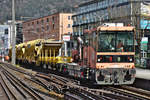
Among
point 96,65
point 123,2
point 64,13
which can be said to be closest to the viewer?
point 96,65

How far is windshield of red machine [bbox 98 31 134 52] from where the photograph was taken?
17156 millimetres

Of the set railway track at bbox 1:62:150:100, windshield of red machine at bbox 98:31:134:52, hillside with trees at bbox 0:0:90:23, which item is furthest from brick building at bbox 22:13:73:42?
railway track at bbox 1:62:150:100

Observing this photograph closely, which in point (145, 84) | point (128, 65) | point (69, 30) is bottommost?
point (145, 84)

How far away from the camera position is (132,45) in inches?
683

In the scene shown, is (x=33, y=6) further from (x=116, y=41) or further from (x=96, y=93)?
(x=96, y=93)

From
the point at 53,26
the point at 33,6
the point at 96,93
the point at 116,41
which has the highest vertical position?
the point at 33,6

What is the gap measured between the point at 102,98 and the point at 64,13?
76.1 meters

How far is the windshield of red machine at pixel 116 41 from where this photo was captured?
17.2 m

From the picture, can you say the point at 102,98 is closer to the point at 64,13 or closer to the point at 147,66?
the point at 147,66

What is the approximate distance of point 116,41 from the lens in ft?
56.9

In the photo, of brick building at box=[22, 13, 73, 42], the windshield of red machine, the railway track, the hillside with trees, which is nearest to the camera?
the railway track

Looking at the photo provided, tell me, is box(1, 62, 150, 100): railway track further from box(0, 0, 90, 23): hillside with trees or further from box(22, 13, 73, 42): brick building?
box(0, 0, 90, 23): hillside with trees

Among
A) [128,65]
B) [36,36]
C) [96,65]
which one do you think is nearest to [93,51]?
[96,65]

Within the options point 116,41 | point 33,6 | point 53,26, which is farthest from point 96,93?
point 33,6
